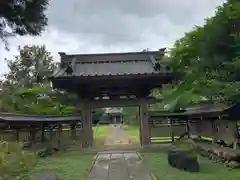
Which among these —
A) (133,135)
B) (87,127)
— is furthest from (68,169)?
(133,135)

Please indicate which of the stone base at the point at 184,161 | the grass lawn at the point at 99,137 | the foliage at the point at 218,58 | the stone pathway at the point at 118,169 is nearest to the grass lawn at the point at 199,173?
the stone base at the point at 184,161

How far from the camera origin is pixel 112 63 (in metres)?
15.9

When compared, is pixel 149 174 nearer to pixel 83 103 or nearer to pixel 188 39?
pixel 188 39

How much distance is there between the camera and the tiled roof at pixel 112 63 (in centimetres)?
1495

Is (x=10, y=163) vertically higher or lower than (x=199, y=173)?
higher

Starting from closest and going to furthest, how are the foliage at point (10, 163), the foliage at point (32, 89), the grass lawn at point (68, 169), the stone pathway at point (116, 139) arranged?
the foliage at point (10, 163) < the grass lawn at point (68, 169) < the foliage at point (32, 89) < the stone pathway at point (116, 139)

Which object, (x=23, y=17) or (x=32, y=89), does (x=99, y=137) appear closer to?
(x=32, y=89)

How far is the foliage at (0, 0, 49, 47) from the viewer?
3.97 meters

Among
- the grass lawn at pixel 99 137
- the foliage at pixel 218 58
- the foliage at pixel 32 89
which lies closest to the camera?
the foliage at pixel 218 58

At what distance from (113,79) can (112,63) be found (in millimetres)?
2908

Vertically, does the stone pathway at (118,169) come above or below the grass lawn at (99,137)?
below

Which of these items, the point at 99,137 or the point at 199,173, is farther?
the point at 99,137

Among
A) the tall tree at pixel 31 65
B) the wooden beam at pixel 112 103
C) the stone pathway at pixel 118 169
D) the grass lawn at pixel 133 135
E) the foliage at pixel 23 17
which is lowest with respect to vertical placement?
the stone pathway at pixel 118 169

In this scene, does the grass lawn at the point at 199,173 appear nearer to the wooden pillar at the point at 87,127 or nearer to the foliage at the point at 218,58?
the foliage at the point at 218,58
